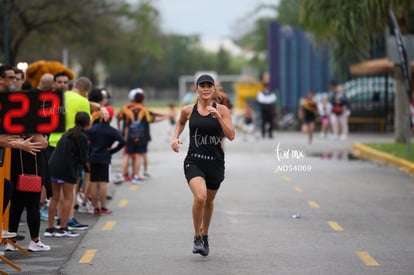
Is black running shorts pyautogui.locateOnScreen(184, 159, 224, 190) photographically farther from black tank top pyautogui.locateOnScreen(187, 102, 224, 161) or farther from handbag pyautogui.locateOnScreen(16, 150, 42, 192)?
handbag pyautogui.locateOnScreen(16, 150, 42, 192)

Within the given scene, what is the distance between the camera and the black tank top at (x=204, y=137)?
10.5 meters

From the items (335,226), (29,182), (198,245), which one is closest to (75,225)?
(29,182)

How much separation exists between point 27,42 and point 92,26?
10.1ft

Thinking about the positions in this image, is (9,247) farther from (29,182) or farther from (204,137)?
(204,137)

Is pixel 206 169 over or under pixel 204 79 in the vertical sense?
under

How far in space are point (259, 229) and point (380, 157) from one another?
1228 centimetres

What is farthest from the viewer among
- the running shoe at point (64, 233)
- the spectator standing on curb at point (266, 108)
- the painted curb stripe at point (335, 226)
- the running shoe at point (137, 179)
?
the spectator standing on curb at point (266, 108)

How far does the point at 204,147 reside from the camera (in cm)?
1058

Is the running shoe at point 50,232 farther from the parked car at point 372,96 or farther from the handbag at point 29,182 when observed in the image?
the parked car at point 372,96

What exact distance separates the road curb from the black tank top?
34.1 feet

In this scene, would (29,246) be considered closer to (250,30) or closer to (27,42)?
(27,42)

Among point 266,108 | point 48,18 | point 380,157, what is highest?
point 48,18

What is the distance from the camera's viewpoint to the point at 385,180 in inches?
766

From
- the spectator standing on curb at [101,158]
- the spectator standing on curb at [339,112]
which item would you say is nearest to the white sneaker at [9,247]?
the spectator standing on curb at [101,158]
